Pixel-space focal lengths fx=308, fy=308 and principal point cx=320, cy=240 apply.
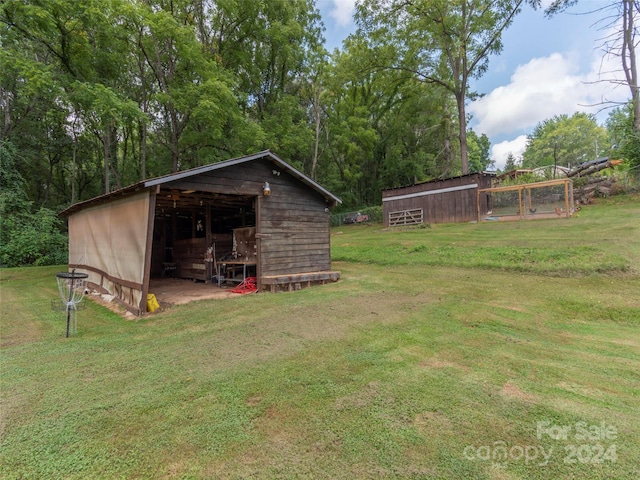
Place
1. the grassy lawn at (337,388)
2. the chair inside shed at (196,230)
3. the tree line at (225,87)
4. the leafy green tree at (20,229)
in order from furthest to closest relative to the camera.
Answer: the leafy green tree at (20,229) → the tree line at (225,87) → the chair inside shed at (196,230) → the grassy lawn at (337,388)

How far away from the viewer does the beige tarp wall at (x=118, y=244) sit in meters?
6.02

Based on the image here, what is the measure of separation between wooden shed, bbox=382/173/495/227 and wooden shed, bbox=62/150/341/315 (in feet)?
34.2

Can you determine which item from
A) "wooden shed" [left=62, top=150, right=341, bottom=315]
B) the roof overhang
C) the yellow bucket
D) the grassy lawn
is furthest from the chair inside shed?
the grassy lawn

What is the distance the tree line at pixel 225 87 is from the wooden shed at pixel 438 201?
3536 millimetres

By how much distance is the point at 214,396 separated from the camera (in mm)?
2729

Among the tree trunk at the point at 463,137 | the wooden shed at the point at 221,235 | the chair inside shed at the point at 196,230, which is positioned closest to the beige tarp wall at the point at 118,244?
the wooden shed at the point at 221,235

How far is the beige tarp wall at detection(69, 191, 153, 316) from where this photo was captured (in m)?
6.02

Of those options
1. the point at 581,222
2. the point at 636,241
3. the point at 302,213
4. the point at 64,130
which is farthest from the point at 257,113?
the point at 636,241

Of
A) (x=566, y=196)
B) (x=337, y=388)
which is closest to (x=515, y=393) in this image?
(x=337, y=388)

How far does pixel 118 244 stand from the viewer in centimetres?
700

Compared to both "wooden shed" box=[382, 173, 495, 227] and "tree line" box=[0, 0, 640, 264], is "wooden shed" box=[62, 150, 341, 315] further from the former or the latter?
"wooden shed" box=[382, 173, 495, 227]

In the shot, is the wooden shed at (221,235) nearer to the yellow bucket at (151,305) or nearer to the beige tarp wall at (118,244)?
the beige tarp wall at (118,244)

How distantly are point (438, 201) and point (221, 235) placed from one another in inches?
504

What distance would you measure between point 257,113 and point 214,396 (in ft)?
75.0
